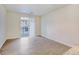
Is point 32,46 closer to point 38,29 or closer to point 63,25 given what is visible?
point 38,29

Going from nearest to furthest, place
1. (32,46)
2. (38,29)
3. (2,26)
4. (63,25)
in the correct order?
(2,26) < (32,46) < (38,29) < (63,25)

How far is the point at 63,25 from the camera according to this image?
2.82m

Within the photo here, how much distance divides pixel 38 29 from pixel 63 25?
0.71 metres

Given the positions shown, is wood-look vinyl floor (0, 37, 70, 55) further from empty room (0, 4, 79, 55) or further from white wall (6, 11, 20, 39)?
white wall (6, 11, 20, 39)

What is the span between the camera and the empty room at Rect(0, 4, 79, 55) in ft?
7.16

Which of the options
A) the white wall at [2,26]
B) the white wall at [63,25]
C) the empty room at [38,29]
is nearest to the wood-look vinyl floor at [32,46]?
the empty room at [38,29]

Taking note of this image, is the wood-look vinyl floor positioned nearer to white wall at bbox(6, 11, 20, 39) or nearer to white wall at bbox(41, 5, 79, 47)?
white wall at bbox(6, 11, 20, 39)

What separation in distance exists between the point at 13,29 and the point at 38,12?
0.74 m

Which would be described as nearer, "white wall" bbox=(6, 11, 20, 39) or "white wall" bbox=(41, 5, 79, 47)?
"white wall" bbox=(6, 11, 20, 39)

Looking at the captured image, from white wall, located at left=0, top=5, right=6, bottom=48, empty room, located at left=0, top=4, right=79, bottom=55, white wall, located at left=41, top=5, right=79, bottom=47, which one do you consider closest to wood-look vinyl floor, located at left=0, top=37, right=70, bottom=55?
empty room, located at left=0, top=4, right=79, bottom=55

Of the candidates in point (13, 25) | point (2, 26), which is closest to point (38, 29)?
point (13, 25)

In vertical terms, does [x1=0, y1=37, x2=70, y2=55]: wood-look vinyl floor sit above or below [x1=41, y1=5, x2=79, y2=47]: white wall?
below

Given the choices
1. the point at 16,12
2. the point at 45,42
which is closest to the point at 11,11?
the point at 16,12

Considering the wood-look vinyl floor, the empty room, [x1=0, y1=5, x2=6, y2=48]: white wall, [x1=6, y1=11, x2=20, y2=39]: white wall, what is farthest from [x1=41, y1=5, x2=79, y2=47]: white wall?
[x1=0, y1=5, x2=6, y2=48]: white wall
